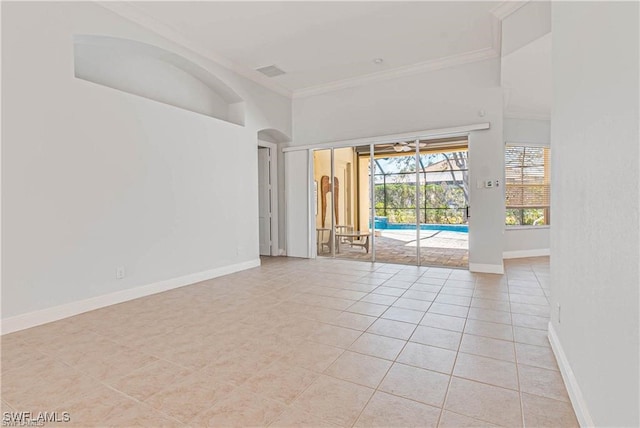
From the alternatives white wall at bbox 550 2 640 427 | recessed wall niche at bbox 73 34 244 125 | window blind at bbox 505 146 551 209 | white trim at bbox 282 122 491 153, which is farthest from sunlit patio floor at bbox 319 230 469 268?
white wall at bbox 550 2 640 427

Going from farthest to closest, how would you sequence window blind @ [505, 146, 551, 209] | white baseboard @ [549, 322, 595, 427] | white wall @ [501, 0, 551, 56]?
window blind @ [505, 146, 551, 209]
white wall @ [501, 0, 551, 56]
white baseboard @ [549, 322, 595, 427]

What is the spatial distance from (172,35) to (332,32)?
215 centimetres

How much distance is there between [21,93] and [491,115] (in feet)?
19.4

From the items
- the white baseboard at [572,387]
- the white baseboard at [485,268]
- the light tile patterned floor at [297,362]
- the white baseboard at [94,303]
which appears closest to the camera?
the white baseboard at [572,387]

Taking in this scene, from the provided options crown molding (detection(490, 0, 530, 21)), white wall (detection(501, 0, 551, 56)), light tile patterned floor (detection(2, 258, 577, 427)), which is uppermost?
crown molding (detection(490, 0, 530, 21))

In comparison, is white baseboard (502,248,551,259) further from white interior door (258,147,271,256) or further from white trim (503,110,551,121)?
white interior door (258,147,271,256)

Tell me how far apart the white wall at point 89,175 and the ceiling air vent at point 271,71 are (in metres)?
0.80

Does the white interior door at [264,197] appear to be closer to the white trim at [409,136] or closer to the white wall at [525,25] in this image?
the white trim at [409,136]

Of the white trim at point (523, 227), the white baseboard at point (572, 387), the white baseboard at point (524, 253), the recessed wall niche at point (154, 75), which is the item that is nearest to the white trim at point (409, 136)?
the recessed wall niche at point (154, 75)

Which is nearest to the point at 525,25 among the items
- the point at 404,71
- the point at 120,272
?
the point at 404,71

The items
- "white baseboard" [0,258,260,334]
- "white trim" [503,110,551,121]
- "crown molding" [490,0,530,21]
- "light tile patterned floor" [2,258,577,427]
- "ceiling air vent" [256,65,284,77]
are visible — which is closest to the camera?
"light tile patterned floor" [2,258,577,427]

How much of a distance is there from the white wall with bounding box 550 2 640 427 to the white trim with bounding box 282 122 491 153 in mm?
3203

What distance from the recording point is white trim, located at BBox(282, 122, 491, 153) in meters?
5.41

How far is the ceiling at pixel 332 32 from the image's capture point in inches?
158
